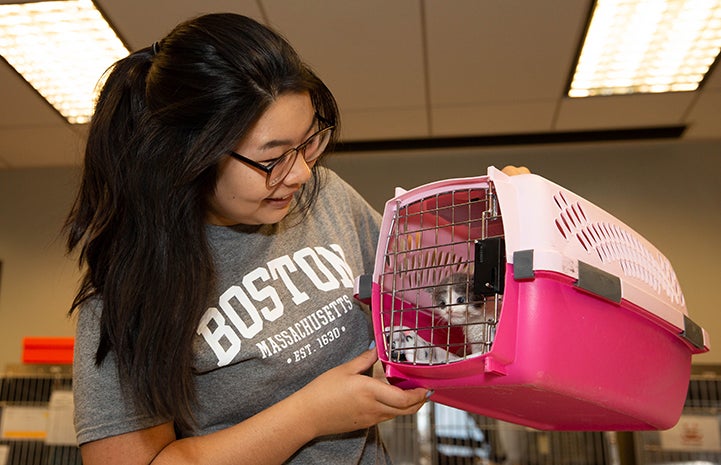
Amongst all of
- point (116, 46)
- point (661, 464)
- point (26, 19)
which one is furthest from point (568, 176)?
point (26, 19)

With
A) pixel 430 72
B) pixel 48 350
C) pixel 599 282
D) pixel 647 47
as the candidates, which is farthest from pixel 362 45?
pixel 48 350

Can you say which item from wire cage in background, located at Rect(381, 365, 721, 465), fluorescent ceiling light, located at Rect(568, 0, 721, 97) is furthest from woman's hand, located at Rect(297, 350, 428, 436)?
wire cage in background, located at Rect(381, 365, 721, 465)

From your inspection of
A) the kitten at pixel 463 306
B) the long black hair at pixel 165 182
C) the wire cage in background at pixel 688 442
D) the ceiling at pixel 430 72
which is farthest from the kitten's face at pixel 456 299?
the wire cage in background at pixel 688 442

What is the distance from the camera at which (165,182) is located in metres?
0.95

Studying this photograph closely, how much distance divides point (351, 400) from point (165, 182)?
381mm

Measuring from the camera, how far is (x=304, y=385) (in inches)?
42.3

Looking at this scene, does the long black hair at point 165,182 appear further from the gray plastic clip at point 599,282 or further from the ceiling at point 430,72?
the ceiling at point 430,72

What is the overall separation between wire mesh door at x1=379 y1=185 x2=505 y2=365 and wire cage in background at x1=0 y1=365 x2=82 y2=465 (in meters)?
2.43

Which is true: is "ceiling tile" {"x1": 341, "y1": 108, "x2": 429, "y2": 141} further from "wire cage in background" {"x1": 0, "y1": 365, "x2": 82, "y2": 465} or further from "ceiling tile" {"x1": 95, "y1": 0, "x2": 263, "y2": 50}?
"wire cage in background" {"x1": 0, "y1": 365, "x2": 82, "y2": 465}

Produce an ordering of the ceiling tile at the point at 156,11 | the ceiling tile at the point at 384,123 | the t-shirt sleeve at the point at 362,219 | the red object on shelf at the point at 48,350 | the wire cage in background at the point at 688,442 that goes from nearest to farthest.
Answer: the t-shirt sleeve at the point at 362,219 → the ceiling tile at the point at 156,11 → the wire cage in background at the point at 688,442 → the ceiling tile at the point at 384,123 → the red object on shelf at the point at 48,350

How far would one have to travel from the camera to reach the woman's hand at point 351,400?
0.94 m

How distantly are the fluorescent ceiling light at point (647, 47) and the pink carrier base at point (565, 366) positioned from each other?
154 cm

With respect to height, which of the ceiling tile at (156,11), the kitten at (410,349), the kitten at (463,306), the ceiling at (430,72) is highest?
the ceiling tile at (156,11)

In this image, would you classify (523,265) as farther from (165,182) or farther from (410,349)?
(165,182)
